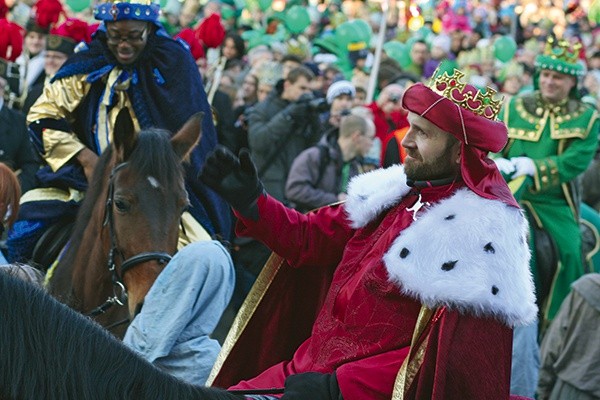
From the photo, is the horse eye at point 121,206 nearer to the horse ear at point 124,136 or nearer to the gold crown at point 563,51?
the horse ear at point 124,136

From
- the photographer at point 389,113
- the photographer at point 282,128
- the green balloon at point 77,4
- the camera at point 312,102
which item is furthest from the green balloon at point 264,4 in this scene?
the camera at point 312,102

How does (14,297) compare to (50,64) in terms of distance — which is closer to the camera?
(14,297)

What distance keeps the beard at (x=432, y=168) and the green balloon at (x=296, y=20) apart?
1642 cm

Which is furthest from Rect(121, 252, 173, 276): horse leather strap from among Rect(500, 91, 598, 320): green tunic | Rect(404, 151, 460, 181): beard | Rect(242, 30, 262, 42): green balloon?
Rect(242, 30, 262, 42): green balloon

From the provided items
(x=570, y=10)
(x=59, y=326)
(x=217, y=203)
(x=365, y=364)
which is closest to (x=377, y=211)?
(x=365, y=364)

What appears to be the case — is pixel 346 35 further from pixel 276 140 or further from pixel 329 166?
pixel 329 166

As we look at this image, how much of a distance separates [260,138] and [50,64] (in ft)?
6.43

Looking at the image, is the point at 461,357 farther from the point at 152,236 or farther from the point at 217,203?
the point at 217,203

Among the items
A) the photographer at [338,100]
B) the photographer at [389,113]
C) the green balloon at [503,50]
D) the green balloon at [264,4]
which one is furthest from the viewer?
the green balloon at [503,50]

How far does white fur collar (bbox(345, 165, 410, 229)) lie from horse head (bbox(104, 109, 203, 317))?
1.56 m

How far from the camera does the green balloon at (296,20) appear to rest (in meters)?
20.5

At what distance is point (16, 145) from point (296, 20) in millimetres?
10792

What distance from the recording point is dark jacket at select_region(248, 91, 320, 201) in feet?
35.7

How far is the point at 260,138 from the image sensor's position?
35.6ft
